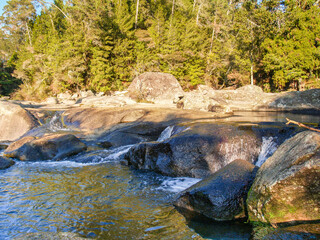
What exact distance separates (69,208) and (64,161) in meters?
3.77

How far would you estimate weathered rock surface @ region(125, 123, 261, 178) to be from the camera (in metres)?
5.78

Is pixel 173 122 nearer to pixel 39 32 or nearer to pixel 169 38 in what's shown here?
pixel 169 38

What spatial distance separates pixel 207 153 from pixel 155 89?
14705mm

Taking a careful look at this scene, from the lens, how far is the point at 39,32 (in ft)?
107

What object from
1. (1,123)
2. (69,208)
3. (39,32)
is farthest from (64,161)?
(39,32)

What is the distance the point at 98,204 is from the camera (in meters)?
4.15

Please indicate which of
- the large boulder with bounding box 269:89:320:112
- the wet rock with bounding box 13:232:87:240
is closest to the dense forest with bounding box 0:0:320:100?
the large boulder with bounding box 269:89:320:112

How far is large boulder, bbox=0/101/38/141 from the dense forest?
1194 centimetres

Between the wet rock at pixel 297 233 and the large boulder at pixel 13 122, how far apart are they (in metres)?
12.0

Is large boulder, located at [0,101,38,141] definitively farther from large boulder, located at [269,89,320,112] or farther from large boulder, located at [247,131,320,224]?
large boulder, located at [269,89,320,112]

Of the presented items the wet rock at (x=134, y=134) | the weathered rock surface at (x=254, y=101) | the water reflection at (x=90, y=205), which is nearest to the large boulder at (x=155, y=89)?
the weathered rock surface at (x=254, y=101)

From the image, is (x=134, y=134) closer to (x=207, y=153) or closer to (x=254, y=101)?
(x=207, y=153)

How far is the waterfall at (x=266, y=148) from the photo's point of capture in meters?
5.78

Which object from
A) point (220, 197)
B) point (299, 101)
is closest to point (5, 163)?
point (220, 197)
